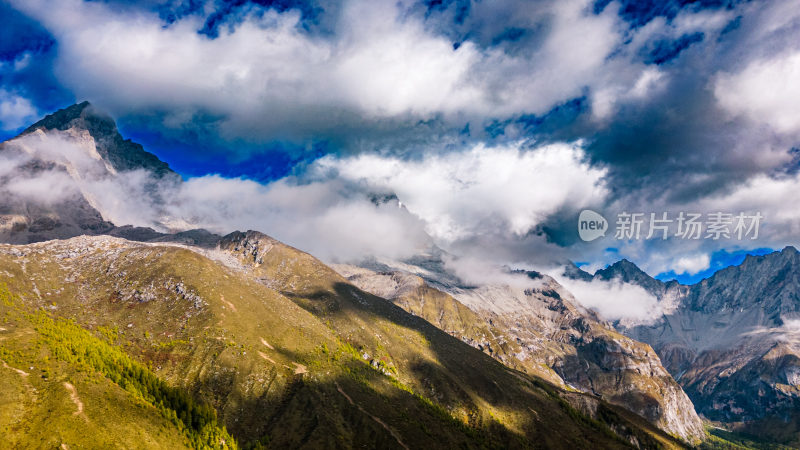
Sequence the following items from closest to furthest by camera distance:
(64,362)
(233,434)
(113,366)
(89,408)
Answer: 1. (89,408)
2. (64,362)
3. (113,366)
4. (233,434)

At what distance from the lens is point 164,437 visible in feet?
Result: 486

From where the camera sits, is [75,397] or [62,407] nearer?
[62,407]

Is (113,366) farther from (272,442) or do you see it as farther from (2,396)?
(272,442)

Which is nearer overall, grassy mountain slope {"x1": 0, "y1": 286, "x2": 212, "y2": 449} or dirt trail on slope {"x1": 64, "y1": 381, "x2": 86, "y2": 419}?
grassy mountain slope {"x1": 0, "y1": 286, "x2": 212, "y2": 449}

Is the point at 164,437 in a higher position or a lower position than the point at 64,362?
lower

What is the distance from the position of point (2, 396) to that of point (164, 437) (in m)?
50.6

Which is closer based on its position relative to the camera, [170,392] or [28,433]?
[28,433]

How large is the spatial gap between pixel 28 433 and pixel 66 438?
9.93 metres

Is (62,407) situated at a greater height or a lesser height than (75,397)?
lesser

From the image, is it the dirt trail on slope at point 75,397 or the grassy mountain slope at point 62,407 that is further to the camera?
the dirt trail on slope at point 75,397

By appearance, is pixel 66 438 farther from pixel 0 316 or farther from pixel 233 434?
pixel 0 316

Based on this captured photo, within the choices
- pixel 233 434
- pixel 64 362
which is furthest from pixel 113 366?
pixel 233 434

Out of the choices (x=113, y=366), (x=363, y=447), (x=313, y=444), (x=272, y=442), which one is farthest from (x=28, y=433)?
(x=363, y=447)

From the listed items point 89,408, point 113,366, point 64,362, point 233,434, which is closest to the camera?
point 89,408
